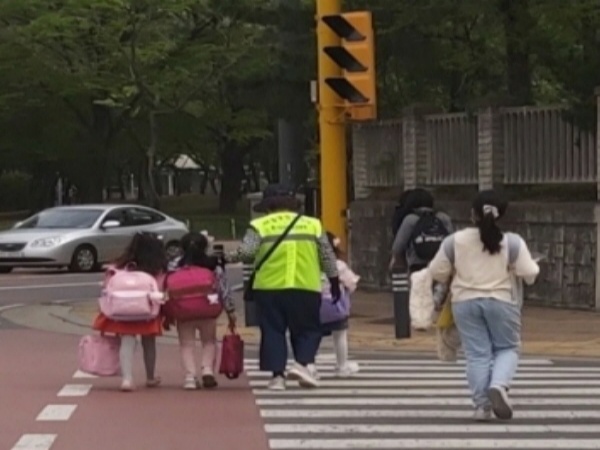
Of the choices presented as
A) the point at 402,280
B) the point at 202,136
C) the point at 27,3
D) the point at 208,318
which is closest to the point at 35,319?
the point at 402,280

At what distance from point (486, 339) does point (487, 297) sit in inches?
12.2

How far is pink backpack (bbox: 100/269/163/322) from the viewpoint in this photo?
14336 millimetres

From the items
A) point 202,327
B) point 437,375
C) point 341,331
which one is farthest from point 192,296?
point 437,375

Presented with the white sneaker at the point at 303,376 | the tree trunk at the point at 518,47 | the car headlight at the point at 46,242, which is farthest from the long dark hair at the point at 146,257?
the car headlight at the point at 46,242

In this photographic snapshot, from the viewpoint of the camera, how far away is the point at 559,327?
812 inches

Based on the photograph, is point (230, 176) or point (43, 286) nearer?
point (43, 286)

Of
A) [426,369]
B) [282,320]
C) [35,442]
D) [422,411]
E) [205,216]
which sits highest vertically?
[282,320]

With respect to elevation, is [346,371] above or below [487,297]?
below

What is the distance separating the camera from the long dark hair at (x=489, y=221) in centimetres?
1191

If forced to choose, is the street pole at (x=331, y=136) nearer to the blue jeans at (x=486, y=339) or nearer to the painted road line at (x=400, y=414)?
the painted road line at (x=400, y=414)

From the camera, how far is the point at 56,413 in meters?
12.7

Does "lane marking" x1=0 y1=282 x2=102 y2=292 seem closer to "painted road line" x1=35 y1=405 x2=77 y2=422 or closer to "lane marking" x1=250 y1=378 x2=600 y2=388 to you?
"lane marking" x1=250 y1=378 x2=600 y2=388

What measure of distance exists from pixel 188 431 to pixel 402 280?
789cm

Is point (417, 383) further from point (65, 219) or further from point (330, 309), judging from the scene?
point (65, 219)
